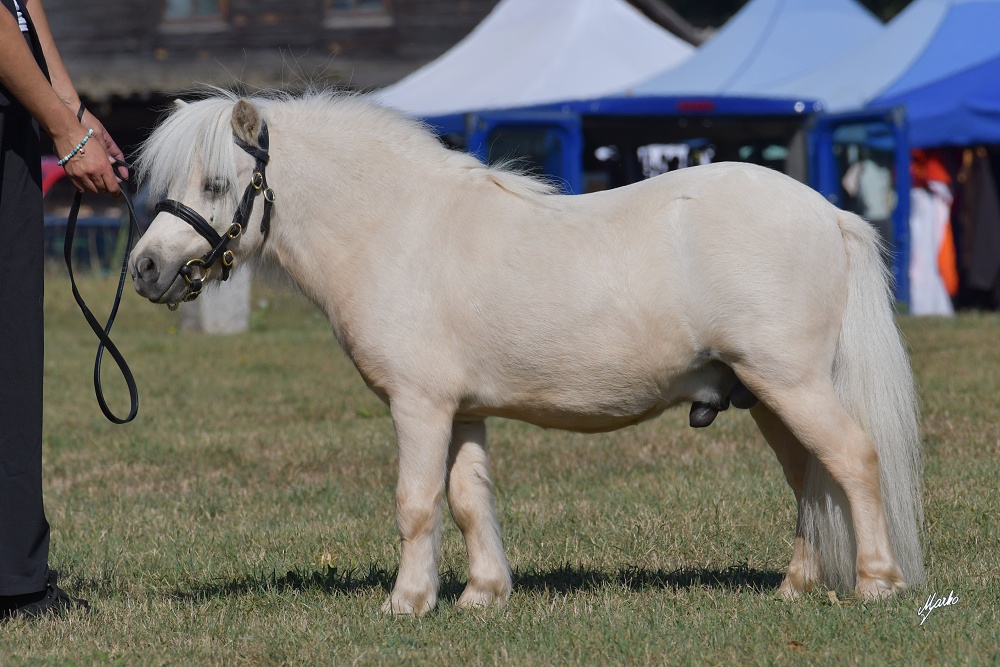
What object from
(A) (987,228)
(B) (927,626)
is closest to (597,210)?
(B) (927,626)

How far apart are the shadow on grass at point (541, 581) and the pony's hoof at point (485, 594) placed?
0.20m

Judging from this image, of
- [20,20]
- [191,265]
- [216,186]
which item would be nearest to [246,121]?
[216,186]

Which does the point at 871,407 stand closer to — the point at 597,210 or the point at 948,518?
the point at 597,210

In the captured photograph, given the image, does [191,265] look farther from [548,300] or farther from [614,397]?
[614,397]

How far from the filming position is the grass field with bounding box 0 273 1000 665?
385 centimetres

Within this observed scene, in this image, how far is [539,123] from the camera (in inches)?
597

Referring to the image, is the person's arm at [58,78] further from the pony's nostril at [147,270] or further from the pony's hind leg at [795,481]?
the pony's hind leg at [795,481]

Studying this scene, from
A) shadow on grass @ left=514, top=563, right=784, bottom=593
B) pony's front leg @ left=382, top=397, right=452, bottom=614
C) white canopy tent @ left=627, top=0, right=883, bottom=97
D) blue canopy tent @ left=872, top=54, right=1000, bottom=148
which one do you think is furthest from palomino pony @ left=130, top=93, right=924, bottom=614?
white canopy tent @ left=627, top=0, right=883, bottom=97

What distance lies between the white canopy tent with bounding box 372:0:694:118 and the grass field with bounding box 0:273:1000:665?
8.03m

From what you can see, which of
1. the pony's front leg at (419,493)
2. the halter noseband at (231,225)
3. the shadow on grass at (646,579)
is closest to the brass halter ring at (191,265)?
the halter noseband at (231,225)

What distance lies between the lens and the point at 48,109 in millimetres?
4109

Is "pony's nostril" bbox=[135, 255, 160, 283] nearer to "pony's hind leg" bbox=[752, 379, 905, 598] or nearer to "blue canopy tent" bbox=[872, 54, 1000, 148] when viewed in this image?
"pony's hind leg" bbox=[752, 379, 905, 598]

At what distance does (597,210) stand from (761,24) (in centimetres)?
1579

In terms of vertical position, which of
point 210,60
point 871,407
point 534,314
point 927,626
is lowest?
point 927,626
